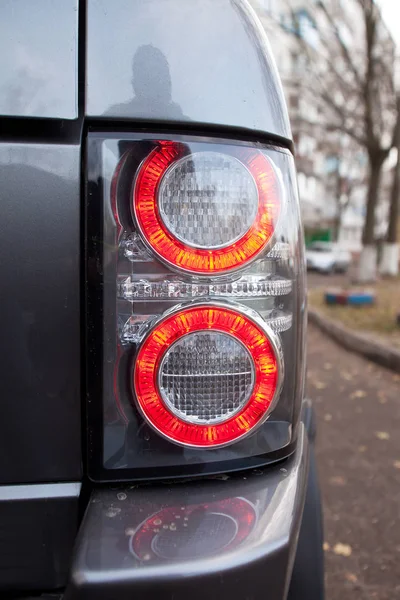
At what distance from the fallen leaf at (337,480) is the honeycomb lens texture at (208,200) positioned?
246 centimetres

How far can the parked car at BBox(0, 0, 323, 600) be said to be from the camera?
2.90ft

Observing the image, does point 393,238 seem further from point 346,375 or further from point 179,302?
point 179,302

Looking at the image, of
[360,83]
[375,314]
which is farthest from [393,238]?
[375,314]

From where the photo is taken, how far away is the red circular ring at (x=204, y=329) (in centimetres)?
92

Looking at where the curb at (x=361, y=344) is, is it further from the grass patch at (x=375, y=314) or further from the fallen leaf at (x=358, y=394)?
the fallen leaf at (x=358, y=394)

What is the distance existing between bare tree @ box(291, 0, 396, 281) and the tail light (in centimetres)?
1293

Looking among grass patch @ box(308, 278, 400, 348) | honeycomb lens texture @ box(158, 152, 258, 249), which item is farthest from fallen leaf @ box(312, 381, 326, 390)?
honeycomb lens texture @ box(158, 152, 258, 249)

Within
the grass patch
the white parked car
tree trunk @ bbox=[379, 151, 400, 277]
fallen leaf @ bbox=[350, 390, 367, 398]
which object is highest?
tree trunk @ bbox=[379, 151, 400, 277]

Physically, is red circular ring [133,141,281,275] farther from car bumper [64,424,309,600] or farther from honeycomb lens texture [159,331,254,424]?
car bumper [64,424,309,600]

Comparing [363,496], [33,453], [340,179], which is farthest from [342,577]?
[340,179]

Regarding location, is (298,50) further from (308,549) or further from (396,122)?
(308,549)

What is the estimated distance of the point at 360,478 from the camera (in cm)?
300

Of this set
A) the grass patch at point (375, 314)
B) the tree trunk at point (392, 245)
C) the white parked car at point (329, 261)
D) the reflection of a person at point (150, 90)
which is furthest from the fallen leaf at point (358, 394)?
the white parked car at point (329, 261)

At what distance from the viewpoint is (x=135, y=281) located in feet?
3.02
